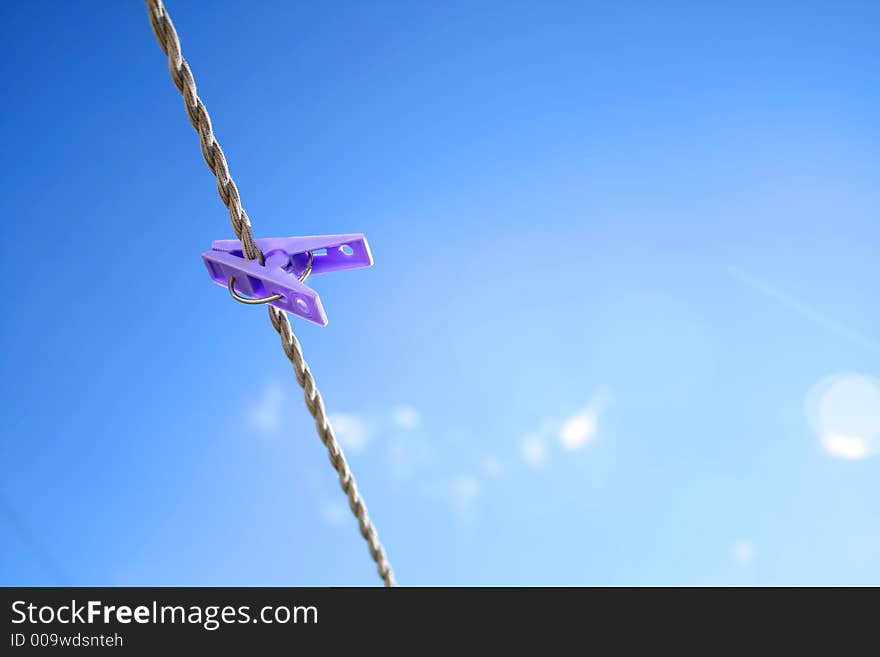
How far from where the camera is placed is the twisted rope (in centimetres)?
138

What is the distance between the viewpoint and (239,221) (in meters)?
1.58

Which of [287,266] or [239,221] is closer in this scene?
[239,221]

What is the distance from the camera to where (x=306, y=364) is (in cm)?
183

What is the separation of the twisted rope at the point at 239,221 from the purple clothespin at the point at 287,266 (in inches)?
1.9

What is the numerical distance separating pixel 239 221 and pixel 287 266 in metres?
0.18

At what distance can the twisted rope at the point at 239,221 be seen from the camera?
138 centimetres

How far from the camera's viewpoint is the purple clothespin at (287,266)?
1.58 meters

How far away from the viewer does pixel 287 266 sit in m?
1.70

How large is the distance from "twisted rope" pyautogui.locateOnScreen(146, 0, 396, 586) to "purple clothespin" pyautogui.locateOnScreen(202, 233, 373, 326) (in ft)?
0.16

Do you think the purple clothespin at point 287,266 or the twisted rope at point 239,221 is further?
the purple clothespin at point 287,266
